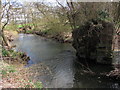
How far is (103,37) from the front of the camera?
36.2 feet

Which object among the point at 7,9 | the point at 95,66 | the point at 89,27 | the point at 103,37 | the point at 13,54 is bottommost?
the point at 95,66

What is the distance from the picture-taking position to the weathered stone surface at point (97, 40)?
1090 cm

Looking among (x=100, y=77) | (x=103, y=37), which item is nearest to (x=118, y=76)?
(x=100, y=77)

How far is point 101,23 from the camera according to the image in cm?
1094

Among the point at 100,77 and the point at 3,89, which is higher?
the point at 3,89

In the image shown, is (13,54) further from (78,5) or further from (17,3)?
(78,5)

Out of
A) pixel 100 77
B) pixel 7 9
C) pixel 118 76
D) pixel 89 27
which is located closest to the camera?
pixel 118 76

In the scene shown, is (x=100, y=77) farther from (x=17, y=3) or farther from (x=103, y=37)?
(x=17, y=3)

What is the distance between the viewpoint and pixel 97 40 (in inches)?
448

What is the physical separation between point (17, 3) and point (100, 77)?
10.3 metres

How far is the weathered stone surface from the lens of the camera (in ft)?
35.8

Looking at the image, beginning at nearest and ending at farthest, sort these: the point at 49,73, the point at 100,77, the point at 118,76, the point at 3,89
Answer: the point at 3,89 → the point at 118,76 → the point at 100,77 → the point at 49,73

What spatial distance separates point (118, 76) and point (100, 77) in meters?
1.30

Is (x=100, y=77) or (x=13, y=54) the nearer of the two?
(x=100, y=77)
